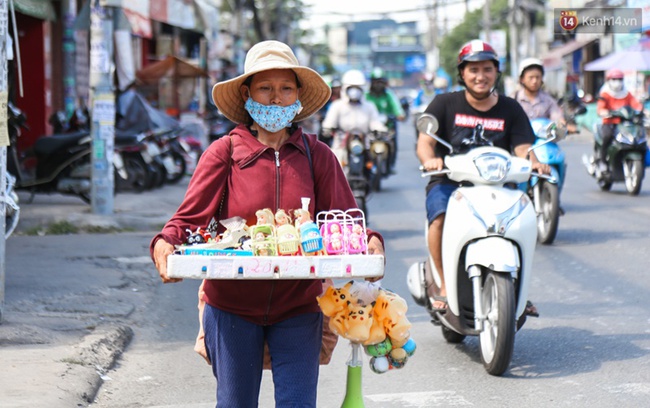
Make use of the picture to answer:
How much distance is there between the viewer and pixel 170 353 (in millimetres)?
6926

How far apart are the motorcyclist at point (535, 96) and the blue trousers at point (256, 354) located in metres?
8.32

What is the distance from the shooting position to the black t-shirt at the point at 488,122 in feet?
22.5

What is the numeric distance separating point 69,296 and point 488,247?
369 cm

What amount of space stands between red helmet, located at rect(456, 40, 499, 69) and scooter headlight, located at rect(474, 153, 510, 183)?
705 millimetres

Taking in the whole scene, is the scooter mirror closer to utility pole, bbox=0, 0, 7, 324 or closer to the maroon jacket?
the maroon jacket

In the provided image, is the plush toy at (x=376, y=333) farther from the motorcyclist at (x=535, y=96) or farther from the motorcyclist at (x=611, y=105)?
the motorcyclist at (x=611, y=105)

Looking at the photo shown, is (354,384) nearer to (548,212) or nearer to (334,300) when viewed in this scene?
(334,300)

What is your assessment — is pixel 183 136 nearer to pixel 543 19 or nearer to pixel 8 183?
pixel 8 183

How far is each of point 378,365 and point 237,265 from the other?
26.1 inches

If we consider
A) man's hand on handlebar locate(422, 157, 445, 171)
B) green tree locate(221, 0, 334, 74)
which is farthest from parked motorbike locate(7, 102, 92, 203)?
green tree locate(221, 0, 334, 74)

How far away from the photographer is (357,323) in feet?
12.6

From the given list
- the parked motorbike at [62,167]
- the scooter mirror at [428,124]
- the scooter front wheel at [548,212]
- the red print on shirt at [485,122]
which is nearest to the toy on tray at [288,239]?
the scooter mirror at [428,124]

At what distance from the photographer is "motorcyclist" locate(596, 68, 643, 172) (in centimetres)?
1595

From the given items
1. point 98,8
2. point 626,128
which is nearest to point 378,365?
point 98,8
